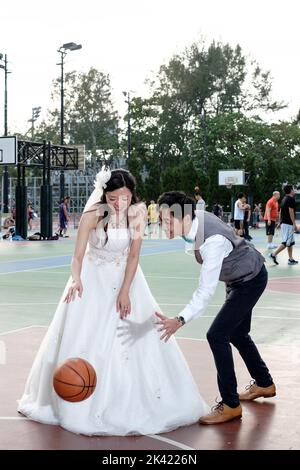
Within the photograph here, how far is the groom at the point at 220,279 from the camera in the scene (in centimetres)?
459

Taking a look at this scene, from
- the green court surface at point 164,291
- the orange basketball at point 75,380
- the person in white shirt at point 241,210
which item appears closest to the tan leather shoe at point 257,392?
the orange basketball at point 75,380

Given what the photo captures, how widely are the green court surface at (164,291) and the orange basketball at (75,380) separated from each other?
356 cm

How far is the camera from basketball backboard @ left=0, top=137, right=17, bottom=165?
25344 mm

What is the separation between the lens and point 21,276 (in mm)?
14438

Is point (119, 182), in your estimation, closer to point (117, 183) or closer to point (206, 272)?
point (117, 183)

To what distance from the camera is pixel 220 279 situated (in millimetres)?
4922

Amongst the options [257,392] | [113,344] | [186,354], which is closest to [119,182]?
[113,344]

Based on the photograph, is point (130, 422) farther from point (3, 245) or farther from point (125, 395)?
point (3, 245)

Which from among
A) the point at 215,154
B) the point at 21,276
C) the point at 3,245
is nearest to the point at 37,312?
the point at 21,276

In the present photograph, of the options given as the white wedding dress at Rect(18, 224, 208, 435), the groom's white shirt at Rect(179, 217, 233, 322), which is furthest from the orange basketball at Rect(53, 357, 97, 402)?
the groom's white shirt at Rect(179, 217, 233, 322)

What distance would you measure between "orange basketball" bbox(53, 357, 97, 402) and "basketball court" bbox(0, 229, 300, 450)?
282 millimetres

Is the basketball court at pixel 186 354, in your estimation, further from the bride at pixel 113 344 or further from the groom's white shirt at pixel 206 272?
the groom's white shirt at pixel 206 272

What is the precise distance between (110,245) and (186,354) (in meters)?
2.50

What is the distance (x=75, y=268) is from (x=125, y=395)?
0.97 meters
